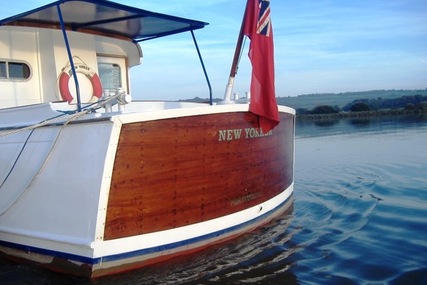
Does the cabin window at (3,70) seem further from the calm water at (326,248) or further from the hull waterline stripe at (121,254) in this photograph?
the calm water at (326,248)

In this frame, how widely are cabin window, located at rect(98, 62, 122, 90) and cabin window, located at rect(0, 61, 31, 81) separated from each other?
1.60m

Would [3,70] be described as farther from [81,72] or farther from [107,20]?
[107,20]

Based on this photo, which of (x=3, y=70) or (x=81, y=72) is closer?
(x=3, y=70)

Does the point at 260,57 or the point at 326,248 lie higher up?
the point at 260,57

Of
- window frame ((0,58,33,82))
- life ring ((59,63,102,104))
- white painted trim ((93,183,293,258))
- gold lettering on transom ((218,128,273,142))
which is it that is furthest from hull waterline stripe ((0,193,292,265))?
window frame ((0,58,33,82))

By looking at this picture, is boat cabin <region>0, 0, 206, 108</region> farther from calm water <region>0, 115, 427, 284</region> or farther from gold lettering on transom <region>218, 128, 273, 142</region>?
calm water <region>0, 115, 427, 284</region>

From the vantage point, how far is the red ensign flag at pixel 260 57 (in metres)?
6.38

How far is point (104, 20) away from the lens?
302 inches

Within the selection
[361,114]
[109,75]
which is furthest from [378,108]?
[109,75]

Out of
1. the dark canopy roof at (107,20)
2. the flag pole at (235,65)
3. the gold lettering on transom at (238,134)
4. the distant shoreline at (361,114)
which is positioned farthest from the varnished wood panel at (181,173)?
the distant shoreline at (361,114)

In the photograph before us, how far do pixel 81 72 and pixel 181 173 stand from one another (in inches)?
141

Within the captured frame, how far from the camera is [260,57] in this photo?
642cm

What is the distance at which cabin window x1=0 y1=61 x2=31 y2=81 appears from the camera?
24.9ft

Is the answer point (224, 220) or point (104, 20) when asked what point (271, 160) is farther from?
point (104, 20)
